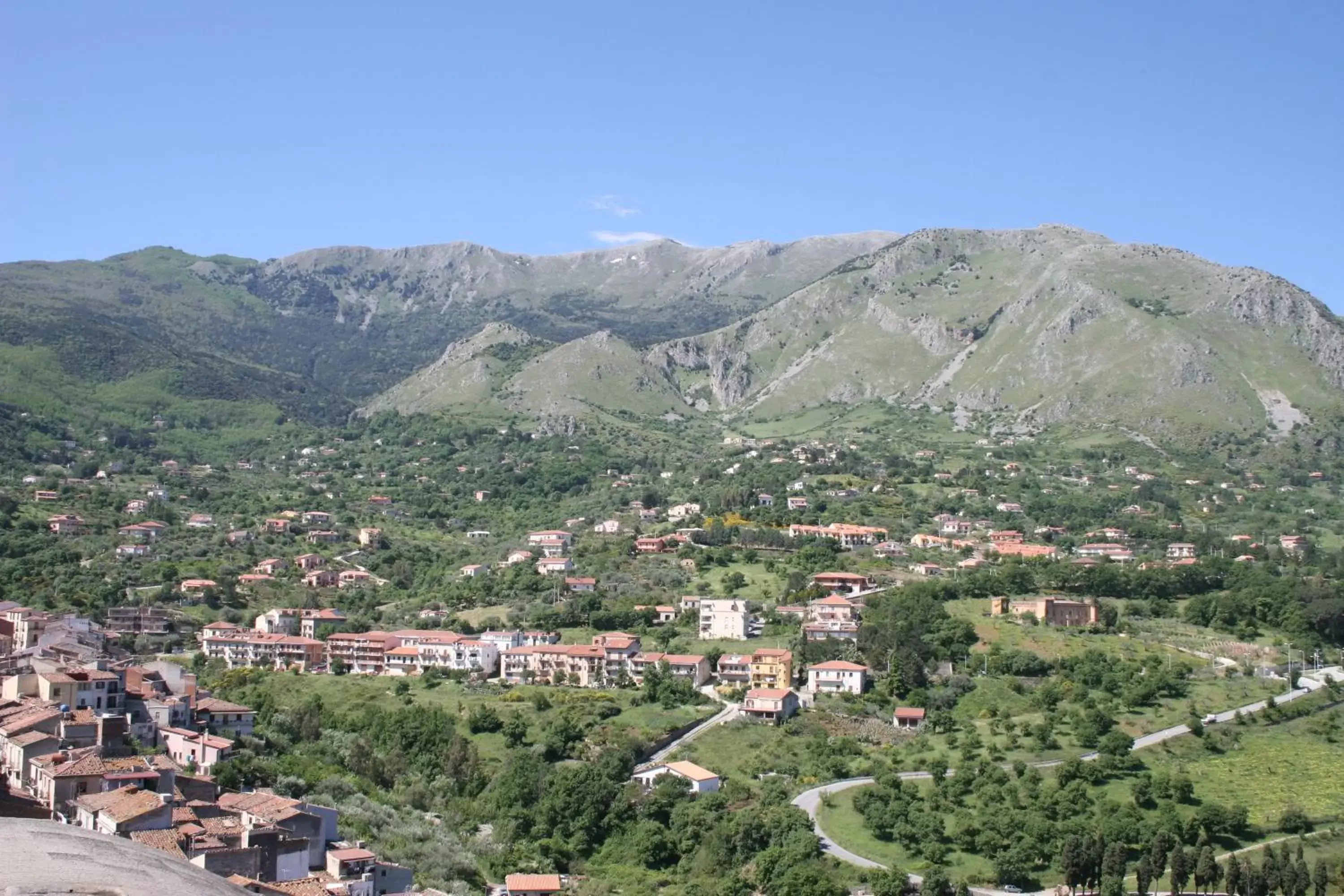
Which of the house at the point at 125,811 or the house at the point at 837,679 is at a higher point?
the house at the point at 125,811

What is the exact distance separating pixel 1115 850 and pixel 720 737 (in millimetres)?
18825

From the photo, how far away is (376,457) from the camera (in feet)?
493

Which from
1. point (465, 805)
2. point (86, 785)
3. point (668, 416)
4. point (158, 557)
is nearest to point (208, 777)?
point (86, 785)

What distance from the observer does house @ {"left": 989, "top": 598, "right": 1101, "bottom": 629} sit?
236 feet

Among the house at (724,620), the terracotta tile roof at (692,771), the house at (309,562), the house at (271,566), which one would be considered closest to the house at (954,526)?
the house at (724,620)

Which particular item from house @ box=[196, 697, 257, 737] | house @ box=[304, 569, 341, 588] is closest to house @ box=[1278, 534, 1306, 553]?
house @ box=[304, 569, 341, 588]

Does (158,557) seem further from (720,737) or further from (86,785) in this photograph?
(86,785)

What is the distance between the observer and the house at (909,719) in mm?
59062

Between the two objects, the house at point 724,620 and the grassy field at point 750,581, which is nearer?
the house at point 724,620

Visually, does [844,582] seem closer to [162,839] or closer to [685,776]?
[685,776]

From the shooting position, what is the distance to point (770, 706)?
59531 millimetres

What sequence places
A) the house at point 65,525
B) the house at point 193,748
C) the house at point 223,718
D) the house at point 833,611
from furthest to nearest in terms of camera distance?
the house at point 65,525, the house at point 833,611, the house at point 223,718, the house at point 193,748

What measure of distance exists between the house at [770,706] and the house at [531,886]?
807 inches

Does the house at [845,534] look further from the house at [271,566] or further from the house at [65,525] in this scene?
the house at [65,525]
